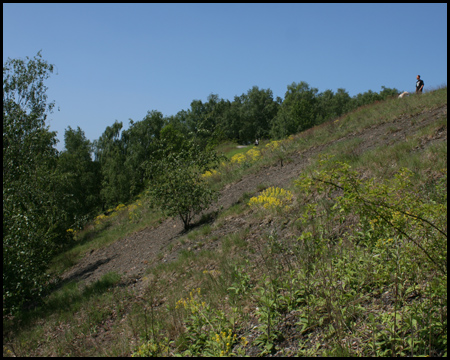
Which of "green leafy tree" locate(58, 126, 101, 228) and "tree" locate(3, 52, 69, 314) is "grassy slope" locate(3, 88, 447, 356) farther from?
"green leafy tree" locate(58, 126, 101, 228)

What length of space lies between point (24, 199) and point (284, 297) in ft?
25.2

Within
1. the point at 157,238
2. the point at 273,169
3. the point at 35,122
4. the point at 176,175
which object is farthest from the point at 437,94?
the point at 35,122

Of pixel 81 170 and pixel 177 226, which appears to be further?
pixel 81 170

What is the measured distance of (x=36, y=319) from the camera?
7934 mm

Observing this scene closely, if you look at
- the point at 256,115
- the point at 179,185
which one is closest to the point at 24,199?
the point at 179,185

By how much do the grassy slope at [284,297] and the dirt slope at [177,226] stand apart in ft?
2.85

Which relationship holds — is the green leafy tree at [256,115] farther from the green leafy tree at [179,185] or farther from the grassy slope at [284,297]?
the grassy slope at [284,297]

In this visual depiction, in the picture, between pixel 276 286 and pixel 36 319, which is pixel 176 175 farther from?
pixel 276 286

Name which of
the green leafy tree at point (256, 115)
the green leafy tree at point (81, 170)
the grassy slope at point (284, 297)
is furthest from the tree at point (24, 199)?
the green leafy tree at point (256, 115)

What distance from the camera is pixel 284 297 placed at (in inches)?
175

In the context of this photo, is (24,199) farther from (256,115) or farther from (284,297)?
(256,115)

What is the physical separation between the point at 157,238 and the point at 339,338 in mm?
9253

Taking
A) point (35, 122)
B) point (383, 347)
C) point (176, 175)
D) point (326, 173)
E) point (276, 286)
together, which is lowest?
point (383, 347)

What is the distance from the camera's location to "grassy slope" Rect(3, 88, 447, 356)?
3.36 metres
